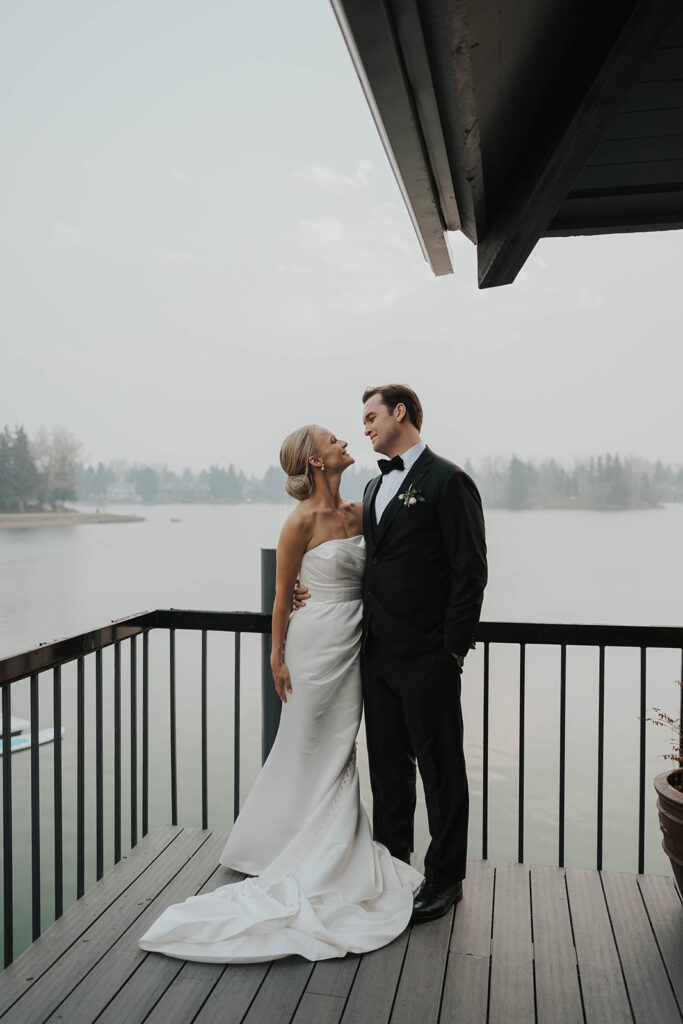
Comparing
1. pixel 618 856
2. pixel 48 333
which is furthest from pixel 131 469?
pixel 618 856

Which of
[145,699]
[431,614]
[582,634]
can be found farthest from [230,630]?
[582,634]

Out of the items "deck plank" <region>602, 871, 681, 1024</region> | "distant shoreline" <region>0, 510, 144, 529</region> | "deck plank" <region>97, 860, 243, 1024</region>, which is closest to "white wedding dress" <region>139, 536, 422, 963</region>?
"deck plank" <region>97, 860, 243, 1024</region>

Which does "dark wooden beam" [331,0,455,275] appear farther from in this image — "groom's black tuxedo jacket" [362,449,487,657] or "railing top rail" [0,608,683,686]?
"railing top rail" [0,608,683,686]

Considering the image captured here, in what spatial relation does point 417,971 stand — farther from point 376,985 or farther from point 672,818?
point 672,818

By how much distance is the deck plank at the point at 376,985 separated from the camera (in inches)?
75.0

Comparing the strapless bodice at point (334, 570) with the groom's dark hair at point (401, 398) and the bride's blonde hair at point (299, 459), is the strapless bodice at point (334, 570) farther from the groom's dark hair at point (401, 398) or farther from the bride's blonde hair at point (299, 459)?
the groom's dark hair at point (401, 398)

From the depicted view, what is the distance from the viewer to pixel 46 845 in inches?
294

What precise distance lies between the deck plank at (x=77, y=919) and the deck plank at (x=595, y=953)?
149 cm

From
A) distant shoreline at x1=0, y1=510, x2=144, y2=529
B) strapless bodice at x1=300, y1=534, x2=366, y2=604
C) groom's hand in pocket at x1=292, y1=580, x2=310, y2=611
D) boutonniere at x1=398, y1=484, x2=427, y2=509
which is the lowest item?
distant shoreline at x1=0, y1=510, x2=144, y2=529

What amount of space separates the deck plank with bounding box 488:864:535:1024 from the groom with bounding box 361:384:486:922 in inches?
7.1

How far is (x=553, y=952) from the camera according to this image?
220cm

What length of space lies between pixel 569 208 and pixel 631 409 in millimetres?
20663

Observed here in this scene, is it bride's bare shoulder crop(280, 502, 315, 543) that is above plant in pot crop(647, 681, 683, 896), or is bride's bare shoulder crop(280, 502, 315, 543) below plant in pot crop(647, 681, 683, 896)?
above

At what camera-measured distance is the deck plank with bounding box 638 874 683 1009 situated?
6.94ft
